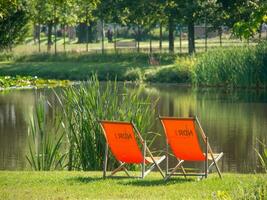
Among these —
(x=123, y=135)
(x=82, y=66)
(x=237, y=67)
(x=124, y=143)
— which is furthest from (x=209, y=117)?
(x=82, y=66)

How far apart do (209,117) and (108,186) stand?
1926 centimetres

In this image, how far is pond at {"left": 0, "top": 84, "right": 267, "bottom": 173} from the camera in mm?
23184

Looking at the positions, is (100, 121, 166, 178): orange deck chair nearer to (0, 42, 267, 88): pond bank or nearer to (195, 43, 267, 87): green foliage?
(0, 42, 267, 88): pond bank

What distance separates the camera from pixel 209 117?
33.1 meters

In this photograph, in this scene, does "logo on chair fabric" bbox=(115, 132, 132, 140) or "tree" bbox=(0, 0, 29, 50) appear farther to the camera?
"tree" bbox=(0, 0, 29, 50)

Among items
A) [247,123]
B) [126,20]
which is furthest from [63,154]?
[126,20]

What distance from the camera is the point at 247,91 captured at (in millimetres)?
44469

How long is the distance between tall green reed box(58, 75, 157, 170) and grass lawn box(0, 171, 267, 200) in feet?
9.83

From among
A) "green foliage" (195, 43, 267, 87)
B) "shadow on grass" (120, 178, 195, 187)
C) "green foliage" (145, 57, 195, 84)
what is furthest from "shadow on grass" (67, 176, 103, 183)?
"green foliage" (145, 57, 195, 84)

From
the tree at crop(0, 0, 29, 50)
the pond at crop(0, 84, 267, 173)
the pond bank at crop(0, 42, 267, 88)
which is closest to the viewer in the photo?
the pond at crop(0, 84, 267, 173)

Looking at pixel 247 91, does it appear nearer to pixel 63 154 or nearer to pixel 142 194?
pixel 63 154

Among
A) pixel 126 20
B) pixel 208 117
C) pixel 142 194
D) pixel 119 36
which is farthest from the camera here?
pixel 119 36

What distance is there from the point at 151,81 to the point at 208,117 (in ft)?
60.2

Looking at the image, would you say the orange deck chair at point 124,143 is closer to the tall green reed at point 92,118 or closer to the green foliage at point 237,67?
the tall green reed at point 92,118
